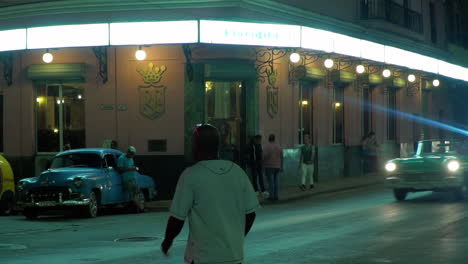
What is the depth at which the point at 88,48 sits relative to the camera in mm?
23109

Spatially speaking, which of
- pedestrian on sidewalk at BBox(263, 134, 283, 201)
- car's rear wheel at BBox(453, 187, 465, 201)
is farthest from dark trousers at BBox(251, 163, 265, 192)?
car's rear wheel at BBox(453, 187, 465, 201)

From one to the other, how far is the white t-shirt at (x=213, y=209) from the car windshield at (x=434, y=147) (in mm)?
15538

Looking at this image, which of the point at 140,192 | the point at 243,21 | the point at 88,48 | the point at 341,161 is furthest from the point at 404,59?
the point at 140,192

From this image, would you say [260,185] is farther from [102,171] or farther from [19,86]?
[19,86]

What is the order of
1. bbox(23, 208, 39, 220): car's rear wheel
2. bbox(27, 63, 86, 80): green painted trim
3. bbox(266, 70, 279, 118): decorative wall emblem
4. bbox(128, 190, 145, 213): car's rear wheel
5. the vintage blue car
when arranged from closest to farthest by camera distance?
the vintage blue car < bbox(23, 208, 39, 220): car's rear wheel < bbox(128, 190, 145, 213): car's rear wheel < bbox(27, 63, 86, 80): green painted trim < bbox(266, 70, 279, 118): decorative wall emblem

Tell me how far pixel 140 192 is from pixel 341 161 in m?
12.8

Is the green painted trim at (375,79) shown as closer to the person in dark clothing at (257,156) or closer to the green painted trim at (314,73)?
the green painted trim at (314,73)

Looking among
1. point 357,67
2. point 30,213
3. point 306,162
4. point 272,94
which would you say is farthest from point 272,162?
point 357,67

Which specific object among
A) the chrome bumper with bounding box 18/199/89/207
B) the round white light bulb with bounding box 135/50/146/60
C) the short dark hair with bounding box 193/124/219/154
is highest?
the round white light bulb with bounding box 135/50/146/60

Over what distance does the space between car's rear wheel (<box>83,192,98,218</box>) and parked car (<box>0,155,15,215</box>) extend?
2323mm

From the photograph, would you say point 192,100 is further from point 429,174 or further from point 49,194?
point 429,174

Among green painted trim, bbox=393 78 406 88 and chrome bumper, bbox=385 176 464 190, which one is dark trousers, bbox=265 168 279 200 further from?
green painted trim, bbox=393 78 406 88

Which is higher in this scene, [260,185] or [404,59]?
[404,59]

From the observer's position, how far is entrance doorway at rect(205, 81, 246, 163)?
23688 millimetres
